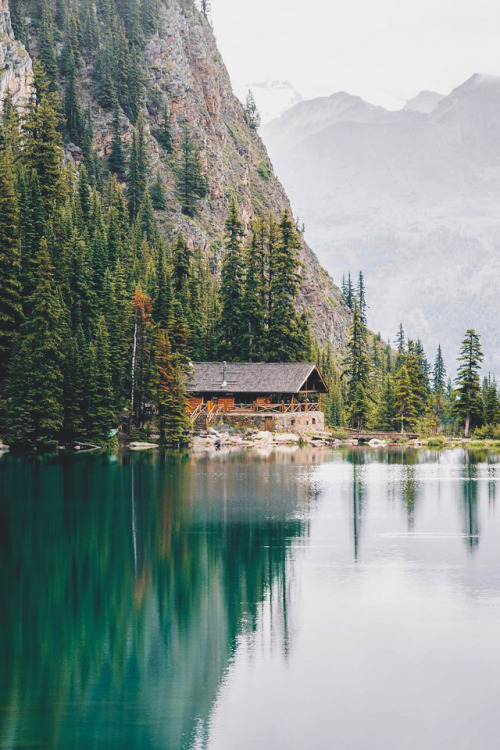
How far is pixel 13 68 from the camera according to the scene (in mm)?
133000

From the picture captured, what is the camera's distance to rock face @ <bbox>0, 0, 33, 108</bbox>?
132 m

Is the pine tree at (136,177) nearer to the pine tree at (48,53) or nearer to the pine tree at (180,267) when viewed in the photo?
the pine tree at (48,53)

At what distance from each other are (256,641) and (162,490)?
2479 cm

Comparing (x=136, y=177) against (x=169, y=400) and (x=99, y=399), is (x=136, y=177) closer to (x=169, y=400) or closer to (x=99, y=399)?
(x=169, y=400)

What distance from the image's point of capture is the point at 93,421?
75.8m

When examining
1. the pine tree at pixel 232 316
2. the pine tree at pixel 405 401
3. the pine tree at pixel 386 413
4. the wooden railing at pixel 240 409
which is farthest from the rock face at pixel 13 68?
the pine tree at pixel 405 401

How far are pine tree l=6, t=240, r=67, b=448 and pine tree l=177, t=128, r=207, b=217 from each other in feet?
310

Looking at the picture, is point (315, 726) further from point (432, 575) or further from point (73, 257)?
point (73, 257)

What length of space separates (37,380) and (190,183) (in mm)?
102992

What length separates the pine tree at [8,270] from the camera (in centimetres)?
7497

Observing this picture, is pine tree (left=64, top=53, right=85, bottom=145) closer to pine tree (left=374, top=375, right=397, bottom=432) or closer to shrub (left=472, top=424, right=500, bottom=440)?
pine tree (left=374, top=375, right=397, bottom=432)

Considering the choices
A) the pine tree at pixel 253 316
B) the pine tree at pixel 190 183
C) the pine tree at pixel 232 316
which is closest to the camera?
the pine tree at pixel 253 316

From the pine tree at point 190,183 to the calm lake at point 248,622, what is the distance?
12890cm

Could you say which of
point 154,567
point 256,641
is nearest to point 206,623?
point 256,641
